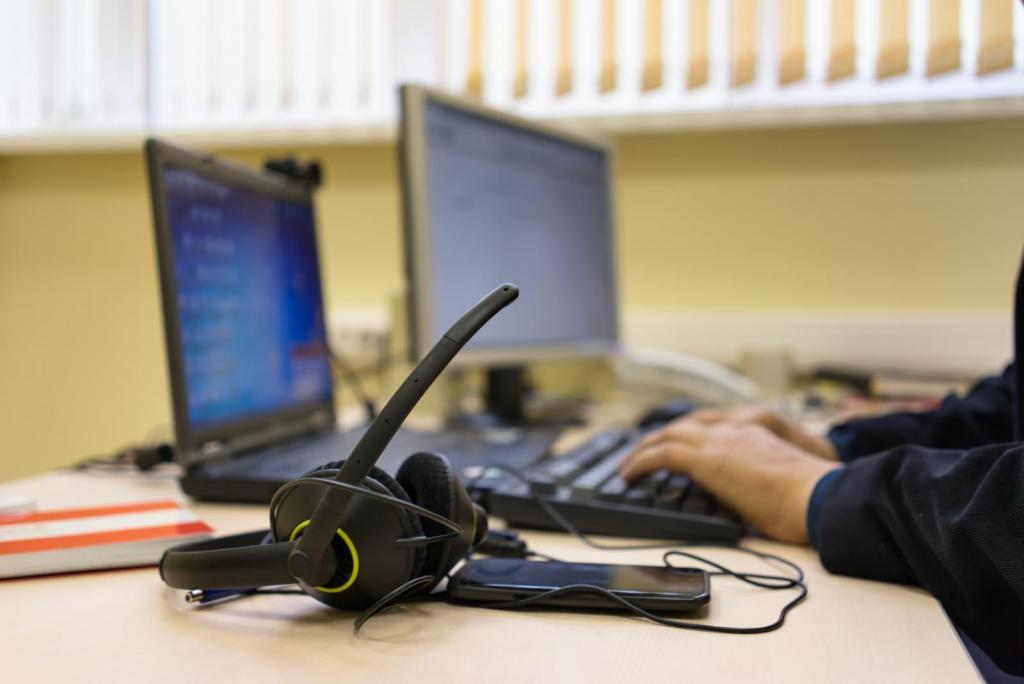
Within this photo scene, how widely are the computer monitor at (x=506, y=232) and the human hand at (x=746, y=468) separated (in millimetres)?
437

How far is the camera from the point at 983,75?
1753 mm

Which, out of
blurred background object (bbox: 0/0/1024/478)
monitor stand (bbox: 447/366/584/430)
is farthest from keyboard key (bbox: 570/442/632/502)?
blurred background object (bbox: 0/0/1024/478)

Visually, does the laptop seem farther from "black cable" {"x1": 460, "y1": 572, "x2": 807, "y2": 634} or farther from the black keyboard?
"black cable" {"x1": 460, "y1": 572, "x2": 807, "y2": 634}

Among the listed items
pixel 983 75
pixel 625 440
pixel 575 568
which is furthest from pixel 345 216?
pixel 575 568

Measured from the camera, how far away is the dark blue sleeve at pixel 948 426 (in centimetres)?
91

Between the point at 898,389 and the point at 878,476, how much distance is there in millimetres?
1039

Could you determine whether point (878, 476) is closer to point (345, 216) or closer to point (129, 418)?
point (345, 216)

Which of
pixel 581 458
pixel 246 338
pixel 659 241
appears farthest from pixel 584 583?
pixel 659 241

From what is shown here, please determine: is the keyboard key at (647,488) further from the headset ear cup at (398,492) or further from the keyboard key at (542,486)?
the headset ear cup at (398,492)

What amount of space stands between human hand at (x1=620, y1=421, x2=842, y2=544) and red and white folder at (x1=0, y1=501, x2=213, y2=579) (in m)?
0.41

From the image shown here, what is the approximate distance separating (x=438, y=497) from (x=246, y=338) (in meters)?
0.56

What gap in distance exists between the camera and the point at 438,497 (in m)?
0.54

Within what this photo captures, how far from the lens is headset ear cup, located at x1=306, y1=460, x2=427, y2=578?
500 mm

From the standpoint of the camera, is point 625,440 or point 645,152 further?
point 645,152
